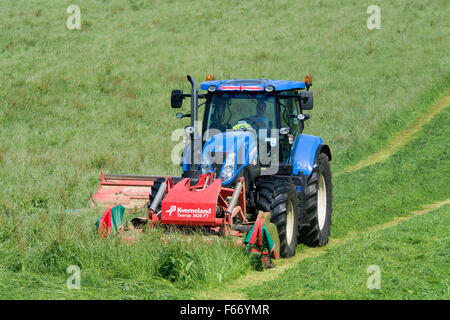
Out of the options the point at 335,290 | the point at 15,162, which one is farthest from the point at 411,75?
the point at 335,290

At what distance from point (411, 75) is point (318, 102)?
14.5 feet

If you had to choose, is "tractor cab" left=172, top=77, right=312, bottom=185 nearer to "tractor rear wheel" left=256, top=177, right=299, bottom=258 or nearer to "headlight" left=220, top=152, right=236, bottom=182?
"headlight" left=220, top=152, right=236, bottom=182

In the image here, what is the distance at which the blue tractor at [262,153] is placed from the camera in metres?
7.99

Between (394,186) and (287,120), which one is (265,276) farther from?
(394,186)

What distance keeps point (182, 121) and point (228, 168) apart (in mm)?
11618

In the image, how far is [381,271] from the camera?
21.9ft

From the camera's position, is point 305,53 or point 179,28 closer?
point 305,53

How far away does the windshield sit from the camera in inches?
348

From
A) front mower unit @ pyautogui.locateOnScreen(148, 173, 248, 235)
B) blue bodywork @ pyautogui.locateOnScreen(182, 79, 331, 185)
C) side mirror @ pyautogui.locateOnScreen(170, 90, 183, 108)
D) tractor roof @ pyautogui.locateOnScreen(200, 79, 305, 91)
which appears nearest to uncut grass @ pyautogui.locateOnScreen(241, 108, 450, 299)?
front mower unit @ pyautogui.locateOnScreen(148, 173, 248, 235)

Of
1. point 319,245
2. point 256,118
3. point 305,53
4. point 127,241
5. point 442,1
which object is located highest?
point 442,1

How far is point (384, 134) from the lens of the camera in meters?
18.6

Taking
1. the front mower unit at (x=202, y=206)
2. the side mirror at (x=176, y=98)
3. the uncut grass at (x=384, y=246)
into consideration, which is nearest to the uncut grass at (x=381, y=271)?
the uncut grass at (x=384, y=246)

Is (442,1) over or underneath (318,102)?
over
